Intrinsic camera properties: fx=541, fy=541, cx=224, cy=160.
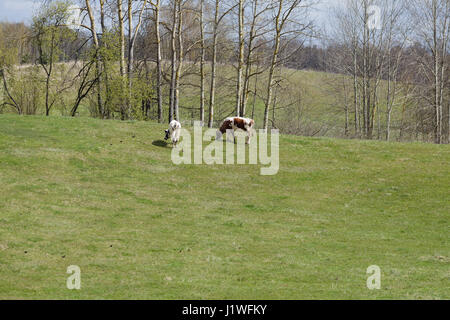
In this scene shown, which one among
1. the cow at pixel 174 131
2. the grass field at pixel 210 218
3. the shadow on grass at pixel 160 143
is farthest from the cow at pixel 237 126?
the shadow on grass at pixel 160 143

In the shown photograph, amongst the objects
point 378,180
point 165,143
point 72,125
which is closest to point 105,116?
point 72,125

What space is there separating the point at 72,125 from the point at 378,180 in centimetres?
1684

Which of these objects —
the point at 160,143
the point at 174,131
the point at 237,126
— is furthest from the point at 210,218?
the point at 237,126

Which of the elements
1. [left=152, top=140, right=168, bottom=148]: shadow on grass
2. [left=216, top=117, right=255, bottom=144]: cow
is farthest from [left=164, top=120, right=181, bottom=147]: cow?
[left=216, top=117, right=255, bottom=144]: cow

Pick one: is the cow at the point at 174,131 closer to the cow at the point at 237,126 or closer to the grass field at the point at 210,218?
the grass field at the point at 210,218

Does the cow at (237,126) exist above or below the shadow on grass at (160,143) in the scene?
above

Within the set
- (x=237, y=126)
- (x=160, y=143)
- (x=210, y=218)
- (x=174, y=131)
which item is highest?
(x=237, y=126)

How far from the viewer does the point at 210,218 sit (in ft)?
61.1

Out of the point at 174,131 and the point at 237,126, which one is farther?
the point at 237,126

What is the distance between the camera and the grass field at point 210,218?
39.8ft

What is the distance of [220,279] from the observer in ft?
40.4

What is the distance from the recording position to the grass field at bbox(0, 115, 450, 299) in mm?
12125

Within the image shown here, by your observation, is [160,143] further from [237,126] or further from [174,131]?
[237,126]
